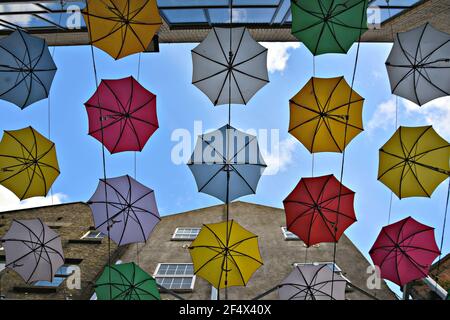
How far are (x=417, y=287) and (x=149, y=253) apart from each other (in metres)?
13.5

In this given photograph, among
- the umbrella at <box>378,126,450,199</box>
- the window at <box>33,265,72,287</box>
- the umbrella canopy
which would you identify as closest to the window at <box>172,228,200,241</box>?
the window at <box>33,265,72,287</box>

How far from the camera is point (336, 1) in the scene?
367 inches

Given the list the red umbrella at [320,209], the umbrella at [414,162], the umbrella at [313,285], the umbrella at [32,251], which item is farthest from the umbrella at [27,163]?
the umbrella at [414,162]

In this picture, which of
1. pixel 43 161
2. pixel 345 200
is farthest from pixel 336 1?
pixel 43 161

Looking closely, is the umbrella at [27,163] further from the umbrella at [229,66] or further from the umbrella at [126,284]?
the umbrella at [229,66]

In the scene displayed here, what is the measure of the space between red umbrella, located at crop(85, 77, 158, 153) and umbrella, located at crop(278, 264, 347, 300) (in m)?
7.24

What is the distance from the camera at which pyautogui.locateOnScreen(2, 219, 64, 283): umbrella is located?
11.1m

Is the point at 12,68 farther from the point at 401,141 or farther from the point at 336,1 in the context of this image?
the point at 401,141

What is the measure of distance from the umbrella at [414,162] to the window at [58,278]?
14.5 meters

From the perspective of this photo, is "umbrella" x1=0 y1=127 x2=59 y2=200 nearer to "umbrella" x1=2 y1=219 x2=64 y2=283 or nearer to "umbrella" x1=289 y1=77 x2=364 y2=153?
"umbrella" x1=2 y1=219 x2=64 y2=283

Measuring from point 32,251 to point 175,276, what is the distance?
6491 mm

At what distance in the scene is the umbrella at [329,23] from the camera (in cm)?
927

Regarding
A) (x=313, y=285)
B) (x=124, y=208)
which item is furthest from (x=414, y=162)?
(x=124, y=208)

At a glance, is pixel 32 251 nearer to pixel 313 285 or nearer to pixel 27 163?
pixel 27 163
